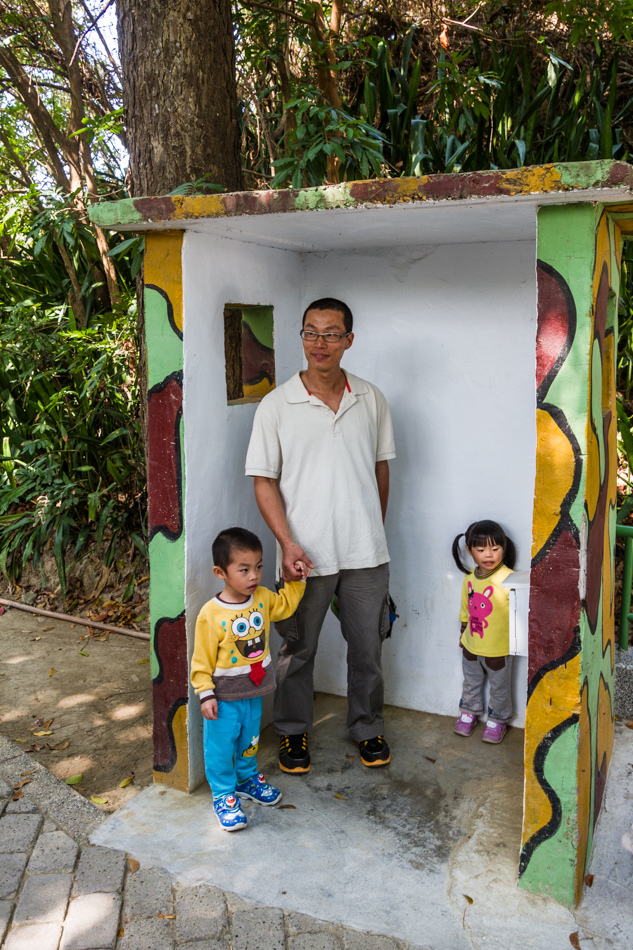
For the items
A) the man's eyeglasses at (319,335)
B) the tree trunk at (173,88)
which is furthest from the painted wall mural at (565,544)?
the tree trunk at (173,88)

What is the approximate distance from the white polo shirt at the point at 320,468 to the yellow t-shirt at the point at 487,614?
596 mm

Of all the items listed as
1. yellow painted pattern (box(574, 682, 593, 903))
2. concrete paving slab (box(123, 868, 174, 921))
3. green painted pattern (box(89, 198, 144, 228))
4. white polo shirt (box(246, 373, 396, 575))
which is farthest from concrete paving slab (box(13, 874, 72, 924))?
green painted pattern (box(89, 198, 144, 228))

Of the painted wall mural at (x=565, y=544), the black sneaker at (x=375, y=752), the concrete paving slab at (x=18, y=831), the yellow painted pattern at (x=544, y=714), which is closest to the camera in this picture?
the painted wall mural at (x=565, y=544)

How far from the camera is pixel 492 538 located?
3.43 meters

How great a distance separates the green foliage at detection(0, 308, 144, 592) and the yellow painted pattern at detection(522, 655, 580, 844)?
3.57 meters

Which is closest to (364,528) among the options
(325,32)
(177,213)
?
(177,213)

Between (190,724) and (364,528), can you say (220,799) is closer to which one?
(190,724)

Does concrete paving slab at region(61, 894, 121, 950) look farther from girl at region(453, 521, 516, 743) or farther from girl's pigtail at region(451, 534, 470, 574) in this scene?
girl's pigtail at region(451, 534, 470, 574)

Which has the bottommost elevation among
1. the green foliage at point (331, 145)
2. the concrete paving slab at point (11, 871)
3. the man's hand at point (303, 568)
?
the concrete paving slab at point (11, 871)

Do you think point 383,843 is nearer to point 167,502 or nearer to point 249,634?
point 249,634

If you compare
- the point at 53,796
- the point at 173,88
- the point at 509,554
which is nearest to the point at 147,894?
the point at 53,796

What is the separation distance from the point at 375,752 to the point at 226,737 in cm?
78

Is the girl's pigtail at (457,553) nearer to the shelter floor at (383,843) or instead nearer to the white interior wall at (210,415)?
the shelter floor at (383,843)

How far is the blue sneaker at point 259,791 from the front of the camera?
306 centimetres
